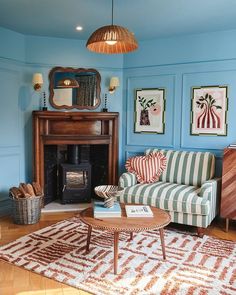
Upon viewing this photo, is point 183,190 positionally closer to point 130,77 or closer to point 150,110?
point 150,110

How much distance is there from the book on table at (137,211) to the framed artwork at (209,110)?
173 centimetres

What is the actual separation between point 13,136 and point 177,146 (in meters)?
2.35

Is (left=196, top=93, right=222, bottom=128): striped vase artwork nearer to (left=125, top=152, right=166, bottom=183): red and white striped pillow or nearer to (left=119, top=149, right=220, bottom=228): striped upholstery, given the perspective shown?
(left=119, top=149, right=220, bottom=228): striped upholstery

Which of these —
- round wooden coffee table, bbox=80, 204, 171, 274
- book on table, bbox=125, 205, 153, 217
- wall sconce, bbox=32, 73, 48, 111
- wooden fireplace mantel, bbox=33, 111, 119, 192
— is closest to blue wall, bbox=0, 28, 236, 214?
wall sconce, bbox=32, 73, 48, 111

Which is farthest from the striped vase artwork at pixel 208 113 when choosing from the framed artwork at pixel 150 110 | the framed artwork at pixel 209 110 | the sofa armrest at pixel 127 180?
the sofa armrest at pixel 127 180

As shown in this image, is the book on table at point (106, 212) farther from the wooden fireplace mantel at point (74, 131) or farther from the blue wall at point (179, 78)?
the blue wall at point (179, 78)

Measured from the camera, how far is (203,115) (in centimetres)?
410

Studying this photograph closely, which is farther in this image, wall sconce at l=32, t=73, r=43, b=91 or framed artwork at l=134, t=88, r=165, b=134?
framed artwork at l=134, t=88, r=165, b=134

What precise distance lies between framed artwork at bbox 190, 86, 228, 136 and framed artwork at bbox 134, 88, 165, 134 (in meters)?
0.47

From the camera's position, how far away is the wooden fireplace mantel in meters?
4.20

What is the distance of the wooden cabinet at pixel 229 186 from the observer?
3469 mm

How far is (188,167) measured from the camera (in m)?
3.99

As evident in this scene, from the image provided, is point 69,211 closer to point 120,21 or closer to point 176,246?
point 176,246

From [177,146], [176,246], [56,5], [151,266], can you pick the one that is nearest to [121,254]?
[151,266]
